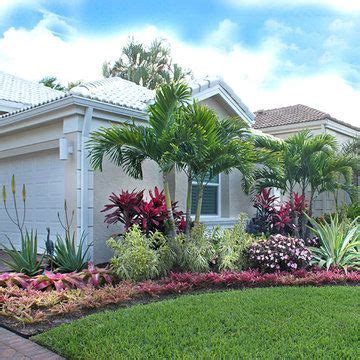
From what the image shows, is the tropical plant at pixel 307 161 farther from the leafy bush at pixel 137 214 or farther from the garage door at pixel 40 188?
the garage door at pixel 40 188

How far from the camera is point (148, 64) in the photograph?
106ft

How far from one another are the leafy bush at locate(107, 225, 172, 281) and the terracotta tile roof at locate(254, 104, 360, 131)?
13922 millimetres

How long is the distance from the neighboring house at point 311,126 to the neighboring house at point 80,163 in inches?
298

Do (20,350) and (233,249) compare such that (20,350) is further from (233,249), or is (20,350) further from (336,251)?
(336,251)

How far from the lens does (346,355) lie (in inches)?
162

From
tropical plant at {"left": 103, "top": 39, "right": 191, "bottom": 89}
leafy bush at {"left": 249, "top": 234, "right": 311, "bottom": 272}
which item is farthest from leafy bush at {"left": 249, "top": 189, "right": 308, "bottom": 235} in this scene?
tropical plant at {"left": 103, "top": 39, "right": 191, "bottom": 89}

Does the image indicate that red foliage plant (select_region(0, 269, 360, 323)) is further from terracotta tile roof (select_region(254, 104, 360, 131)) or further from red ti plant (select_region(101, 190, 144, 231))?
terracotta tile roof (select_region(254, 104, 360, 131))

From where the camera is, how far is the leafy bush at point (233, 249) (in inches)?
335

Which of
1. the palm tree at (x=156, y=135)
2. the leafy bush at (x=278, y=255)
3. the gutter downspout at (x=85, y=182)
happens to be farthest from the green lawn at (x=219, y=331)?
the gutter downspout at (x=85, y=182)

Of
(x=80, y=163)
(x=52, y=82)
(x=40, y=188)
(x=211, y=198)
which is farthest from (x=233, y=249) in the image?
(x=52, y=82)

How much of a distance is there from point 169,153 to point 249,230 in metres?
5.81

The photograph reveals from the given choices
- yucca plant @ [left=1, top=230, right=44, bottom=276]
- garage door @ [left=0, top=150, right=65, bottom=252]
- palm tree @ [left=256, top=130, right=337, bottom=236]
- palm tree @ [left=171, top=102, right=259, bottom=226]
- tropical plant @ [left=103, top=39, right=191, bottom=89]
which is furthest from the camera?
tropical plant @ [left=103, top=39, right=191, bottom=89]

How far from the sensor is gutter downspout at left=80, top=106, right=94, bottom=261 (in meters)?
8.92

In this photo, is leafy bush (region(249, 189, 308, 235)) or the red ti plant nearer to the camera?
the red ti plant
